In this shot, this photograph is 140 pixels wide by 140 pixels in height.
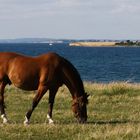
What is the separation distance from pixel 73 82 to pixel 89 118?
227cm

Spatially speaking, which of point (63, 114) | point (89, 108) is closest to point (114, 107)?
point (89, 108)

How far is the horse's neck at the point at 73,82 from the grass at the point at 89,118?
84 centimetres

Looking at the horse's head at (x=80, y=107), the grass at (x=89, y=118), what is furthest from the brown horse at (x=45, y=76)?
the grass at (x=89, y=118)

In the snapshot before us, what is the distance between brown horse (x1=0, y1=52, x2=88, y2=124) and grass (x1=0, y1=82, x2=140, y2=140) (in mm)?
576

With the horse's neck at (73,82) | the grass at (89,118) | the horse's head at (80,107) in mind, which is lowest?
the grass at (89,118)

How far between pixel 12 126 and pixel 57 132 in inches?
47.0

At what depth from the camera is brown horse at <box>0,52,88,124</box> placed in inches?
517

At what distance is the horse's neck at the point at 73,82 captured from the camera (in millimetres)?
13172

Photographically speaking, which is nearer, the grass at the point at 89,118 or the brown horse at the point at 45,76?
the grass at the point at 89,118

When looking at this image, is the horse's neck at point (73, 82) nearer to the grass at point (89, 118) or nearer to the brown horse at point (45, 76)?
the brown horse at point (45, 76)

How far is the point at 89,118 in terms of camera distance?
15.1m

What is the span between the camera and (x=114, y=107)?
18.0 meters

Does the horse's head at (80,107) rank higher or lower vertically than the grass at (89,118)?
higher

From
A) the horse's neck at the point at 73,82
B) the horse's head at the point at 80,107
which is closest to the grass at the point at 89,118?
the horse's head at the point at 80,107
